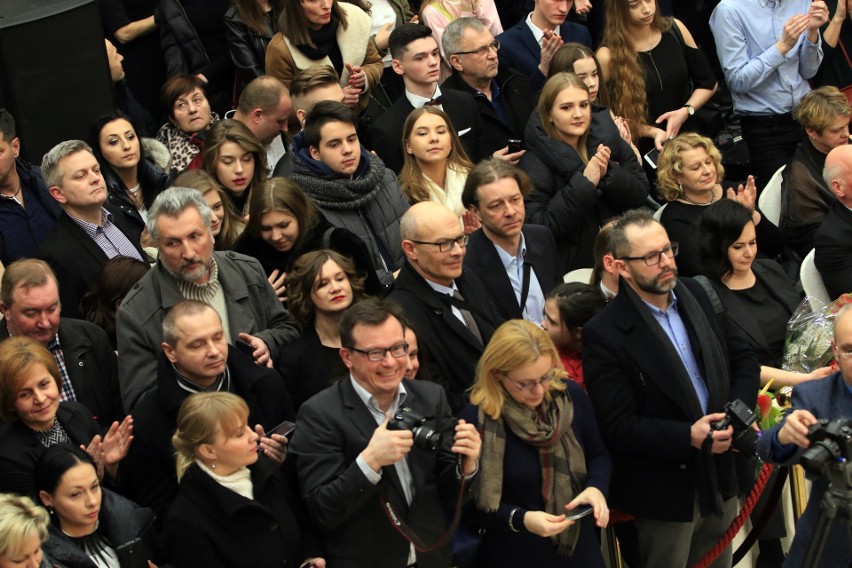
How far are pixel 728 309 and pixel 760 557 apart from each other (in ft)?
3.87

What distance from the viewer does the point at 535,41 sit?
9453 millimetres

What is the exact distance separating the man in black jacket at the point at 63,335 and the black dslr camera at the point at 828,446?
2.99 metres

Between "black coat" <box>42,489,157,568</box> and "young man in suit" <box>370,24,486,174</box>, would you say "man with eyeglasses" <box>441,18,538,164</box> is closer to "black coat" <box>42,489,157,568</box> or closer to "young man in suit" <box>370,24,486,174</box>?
"young man in suit" <box>370,24,486,174</box>

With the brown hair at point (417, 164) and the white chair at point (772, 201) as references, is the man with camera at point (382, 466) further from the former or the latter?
the white chair at point (772, 201)

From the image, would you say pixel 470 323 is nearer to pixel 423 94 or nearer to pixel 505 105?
pixel 423 94

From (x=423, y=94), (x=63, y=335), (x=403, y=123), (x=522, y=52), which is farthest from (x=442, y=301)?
(x=522, y=52)

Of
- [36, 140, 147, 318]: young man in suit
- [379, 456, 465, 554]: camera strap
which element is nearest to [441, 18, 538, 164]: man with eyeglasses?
[36, 140, 147, 318]: young man in suit

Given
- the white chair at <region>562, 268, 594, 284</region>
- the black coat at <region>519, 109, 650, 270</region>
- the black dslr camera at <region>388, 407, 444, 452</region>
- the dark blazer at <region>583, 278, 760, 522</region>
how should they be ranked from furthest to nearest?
the black coat at <region>519, 109, 650, 270</region>
the white chair at <region>562, 268, 594, 284</region>
the dark blazer at <region>583, 278, 760, 522</region>
the black dslr camera at <region>388, 407, 444, 452</region>

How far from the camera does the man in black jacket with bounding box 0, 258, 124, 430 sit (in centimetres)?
641

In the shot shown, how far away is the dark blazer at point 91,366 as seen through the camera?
6.52m

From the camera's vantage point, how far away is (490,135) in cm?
890

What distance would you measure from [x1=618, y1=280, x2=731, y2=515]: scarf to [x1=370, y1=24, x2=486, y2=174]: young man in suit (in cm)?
259

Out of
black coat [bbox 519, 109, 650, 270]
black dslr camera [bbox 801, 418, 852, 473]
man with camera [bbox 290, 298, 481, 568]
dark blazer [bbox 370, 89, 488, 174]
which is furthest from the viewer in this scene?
dark blazer [bbox 370, 89, 488, 174]

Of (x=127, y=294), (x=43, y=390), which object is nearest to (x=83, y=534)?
(x=43, y=390)
